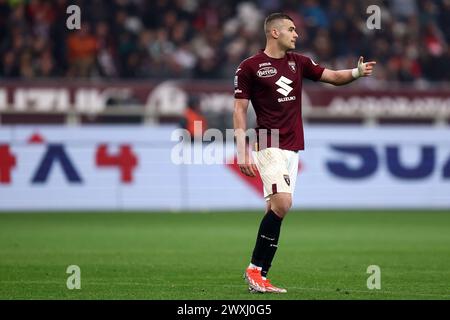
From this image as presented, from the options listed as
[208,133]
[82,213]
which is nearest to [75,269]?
[82,213]

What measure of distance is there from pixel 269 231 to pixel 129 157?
11.8m

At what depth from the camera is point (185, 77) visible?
24.2 metres

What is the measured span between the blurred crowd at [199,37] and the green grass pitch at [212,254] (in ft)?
13.8

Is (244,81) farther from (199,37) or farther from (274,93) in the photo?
(199,37)

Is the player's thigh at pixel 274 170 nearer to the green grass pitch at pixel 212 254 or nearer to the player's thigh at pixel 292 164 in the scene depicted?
the player's thigh at pixel 292 164

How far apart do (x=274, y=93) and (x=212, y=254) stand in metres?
4.16

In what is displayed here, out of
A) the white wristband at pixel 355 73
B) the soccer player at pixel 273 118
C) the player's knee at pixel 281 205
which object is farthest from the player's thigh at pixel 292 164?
the white wristband at pixel 355 73

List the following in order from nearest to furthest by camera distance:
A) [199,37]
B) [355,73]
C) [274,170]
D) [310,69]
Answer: [274,170] → [355,73] → [310,69] → [199,37]

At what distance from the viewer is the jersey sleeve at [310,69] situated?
34.4ft

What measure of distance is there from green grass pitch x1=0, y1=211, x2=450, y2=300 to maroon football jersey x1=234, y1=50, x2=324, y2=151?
147cm

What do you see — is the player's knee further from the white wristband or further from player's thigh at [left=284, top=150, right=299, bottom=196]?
the white wristband

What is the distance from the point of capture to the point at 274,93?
10.2 meters

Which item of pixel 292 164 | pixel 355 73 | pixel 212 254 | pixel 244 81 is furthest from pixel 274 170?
pixel 212 254
